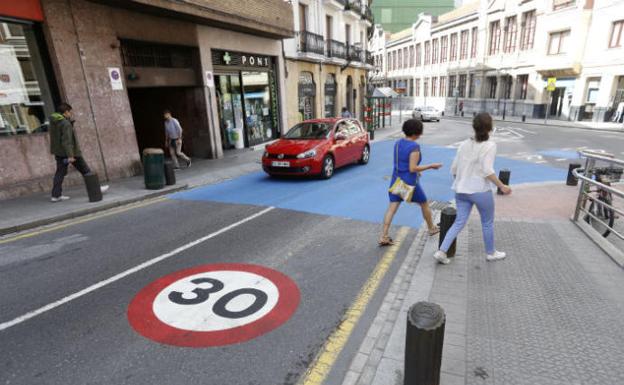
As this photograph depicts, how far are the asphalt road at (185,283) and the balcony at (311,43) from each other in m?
13.6

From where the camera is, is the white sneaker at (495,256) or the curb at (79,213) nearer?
the white sneaker at (495,256)

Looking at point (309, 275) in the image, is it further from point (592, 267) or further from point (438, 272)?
point (592, 267)

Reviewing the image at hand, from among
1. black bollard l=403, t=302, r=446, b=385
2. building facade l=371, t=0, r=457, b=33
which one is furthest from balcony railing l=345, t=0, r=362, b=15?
building facade l=371, t=0, r=457, b=33

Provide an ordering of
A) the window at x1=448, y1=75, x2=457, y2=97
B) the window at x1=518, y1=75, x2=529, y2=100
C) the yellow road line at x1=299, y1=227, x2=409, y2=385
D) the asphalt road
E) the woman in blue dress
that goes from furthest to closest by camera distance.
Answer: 1. the window at x1=448, y1=75, x2=457, y2=97
2. the window at x1=518, y1=75, x2=529, y2=100
3. the woman in blue dress
4. the asphalt road
5. the yellow road line at x1=299, y1=227, x2=409, y2=385

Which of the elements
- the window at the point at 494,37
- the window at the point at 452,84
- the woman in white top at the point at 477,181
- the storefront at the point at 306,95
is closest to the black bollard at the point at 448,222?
the woman in white top at the point at 477,181

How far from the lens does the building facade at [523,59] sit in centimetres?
2702

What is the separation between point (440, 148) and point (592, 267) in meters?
12.3

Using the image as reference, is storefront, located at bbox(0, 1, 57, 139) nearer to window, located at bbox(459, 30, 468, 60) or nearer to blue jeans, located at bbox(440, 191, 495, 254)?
blue jeans, located at bbox(440, 191, 495, 254)

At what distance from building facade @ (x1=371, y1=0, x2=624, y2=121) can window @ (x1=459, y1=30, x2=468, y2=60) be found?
12cm

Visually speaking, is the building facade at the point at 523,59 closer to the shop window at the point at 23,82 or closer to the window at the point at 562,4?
the window at the point at 562,4

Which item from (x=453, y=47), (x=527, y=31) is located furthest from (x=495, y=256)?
(x=453, y=47)

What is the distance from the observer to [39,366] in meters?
2.94

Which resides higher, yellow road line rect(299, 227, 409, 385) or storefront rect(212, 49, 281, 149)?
storefront rect(212, 49, 281, 149)

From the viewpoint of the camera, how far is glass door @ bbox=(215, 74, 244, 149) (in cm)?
1482
